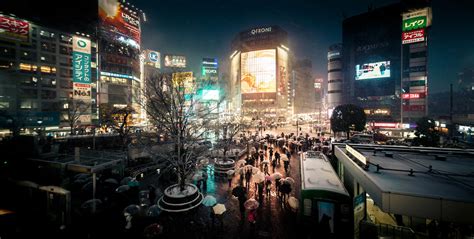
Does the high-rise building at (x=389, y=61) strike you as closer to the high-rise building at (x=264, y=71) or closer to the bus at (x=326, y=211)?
the high-rise building at (x=264, y=71)

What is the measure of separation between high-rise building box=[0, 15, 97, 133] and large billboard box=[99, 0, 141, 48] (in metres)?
13.6

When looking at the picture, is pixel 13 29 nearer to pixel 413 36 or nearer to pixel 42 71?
pixel 42 71

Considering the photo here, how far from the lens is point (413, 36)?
49.9m

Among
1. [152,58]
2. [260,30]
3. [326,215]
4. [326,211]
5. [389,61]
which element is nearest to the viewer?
[326,215]

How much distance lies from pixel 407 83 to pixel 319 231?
63.1m

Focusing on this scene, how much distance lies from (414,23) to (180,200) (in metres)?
69.3

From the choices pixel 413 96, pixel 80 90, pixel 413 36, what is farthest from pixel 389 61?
pixel 80 90

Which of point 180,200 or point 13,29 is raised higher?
point 13,29

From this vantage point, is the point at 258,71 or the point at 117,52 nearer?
the point at 117,52

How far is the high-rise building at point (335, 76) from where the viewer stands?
2926 inches

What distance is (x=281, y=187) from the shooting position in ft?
40.2

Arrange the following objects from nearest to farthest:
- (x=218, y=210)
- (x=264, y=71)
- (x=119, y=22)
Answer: (x=218, y=210)
(x=119, y=22)
(x=264, y=71)

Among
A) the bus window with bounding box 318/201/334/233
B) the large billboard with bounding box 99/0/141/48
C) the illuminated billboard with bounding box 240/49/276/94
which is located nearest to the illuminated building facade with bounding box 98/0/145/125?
the large billboard with bounding box 99/0/141/48

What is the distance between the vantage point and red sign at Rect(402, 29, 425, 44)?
49.3m
